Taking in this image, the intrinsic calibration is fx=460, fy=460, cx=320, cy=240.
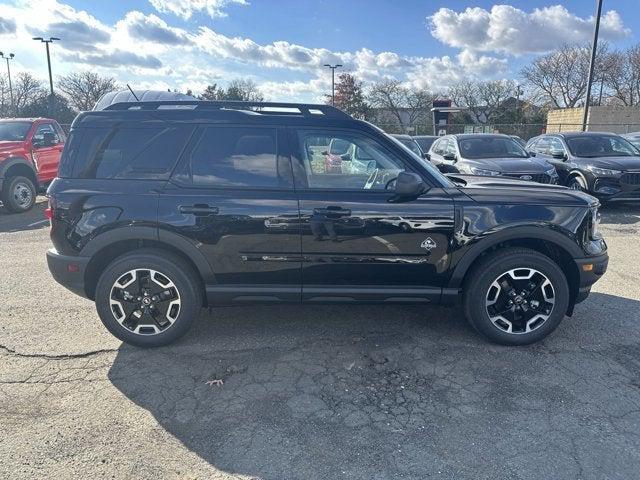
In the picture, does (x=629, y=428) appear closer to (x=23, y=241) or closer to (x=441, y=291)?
(x=441, y=291)

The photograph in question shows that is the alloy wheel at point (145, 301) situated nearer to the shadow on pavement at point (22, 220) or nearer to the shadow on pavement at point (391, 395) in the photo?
the shadow on pavement at point (391, 395)

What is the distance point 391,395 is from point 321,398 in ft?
1.54

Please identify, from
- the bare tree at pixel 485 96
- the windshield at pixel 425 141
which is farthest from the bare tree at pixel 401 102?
the windshield at pixel 425 141

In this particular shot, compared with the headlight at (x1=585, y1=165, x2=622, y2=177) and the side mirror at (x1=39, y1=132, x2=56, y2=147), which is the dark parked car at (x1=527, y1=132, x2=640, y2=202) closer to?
the headlight at (x1=585, y1=165, x2=622, y2=177)

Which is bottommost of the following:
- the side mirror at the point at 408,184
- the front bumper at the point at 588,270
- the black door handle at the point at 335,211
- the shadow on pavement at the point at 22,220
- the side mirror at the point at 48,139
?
the shadow on pavement at the point at 22,220

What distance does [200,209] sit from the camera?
3480 mm

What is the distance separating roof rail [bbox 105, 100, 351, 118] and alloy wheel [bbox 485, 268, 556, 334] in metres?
1.83

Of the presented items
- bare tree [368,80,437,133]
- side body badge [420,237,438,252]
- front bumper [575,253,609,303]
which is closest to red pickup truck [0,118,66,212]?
side body badge [420,237,438,252]

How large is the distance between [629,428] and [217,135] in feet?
11.1

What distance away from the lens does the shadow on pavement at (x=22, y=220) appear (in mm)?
8867

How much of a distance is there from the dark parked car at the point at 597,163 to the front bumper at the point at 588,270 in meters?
5.85

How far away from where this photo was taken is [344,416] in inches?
113

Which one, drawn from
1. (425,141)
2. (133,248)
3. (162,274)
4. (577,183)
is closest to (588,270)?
(162,274)

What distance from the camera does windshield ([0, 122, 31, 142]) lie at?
34.4 feet
